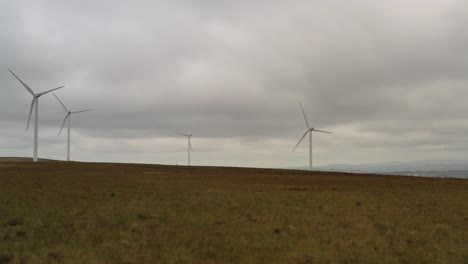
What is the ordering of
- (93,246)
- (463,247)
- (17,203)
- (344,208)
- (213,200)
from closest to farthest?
(93,246) → (463,247) → (17,203) → (344,208) → (213,200)

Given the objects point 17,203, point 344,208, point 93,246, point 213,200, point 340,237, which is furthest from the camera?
point 213,200

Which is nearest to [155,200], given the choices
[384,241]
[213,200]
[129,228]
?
[213,200]

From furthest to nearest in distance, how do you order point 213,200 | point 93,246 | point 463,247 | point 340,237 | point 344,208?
1. point 213,200
2. point 344,208
3. point 340,237
4. point 463,247
5. point 93,246

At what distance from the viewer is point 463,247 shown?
17859 millimetres

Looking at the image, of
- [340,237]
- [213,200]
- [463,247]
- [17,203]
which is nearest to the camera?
[463,247]

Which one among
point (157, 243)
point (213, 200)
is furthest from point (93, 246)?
point (213, 200)

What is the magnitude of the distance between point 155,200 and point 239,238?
14246 mm

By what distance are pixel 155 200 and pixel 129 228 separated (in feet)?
36.9

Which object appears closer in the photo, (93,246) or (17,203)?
(93,246)

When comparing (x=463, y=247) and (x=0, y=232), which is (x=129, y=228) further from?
A: (x=463, y=247)

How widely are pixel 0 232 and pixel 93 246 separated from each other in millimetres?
4897

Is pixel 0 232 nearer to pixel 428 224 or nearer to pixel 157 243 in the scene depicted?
pixel 157 243

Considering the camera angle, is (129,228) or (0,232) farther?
(129,228)

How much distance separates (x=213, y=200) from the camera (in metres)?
32.4
